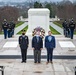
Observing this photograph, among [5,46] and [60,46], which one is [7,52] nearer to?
[5,46]

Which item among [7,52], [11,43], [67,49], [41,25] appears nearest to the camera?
[7,52]

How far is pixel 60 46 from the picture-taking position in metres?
19.8

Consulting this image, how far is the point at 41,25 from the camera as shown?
24.5 meters

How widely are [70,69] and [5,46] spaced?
677 cm

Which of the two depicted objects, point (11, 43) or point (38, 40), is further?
point (11, 43)

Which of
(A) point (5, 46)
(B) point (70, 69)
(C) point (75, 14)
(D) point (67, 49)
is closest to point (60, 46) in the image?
(D) point (67, 49)

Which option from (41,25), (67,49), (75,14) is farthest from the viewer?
(75,14)

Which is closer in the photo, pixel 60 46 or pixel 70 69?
pixel 70 69

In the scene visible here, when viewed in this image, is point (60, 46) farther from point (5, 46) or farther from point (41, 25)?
point (41, 25)

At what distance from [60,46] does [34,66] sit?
225 inches

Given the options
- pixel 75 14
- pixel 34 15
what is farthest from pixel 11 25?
pixel 75 14

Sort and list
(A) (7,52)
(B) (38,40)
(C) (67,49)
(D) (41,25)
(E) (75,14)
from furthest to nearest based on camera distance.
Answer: (E) (75,14) < (D) (41,25) < (C) (67,49) < (A) (7,52) < (B) (38,40)

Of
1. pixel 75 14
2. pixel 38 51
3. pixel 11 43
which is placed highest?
pixel 38 51

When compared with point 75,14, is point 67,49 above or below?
above
